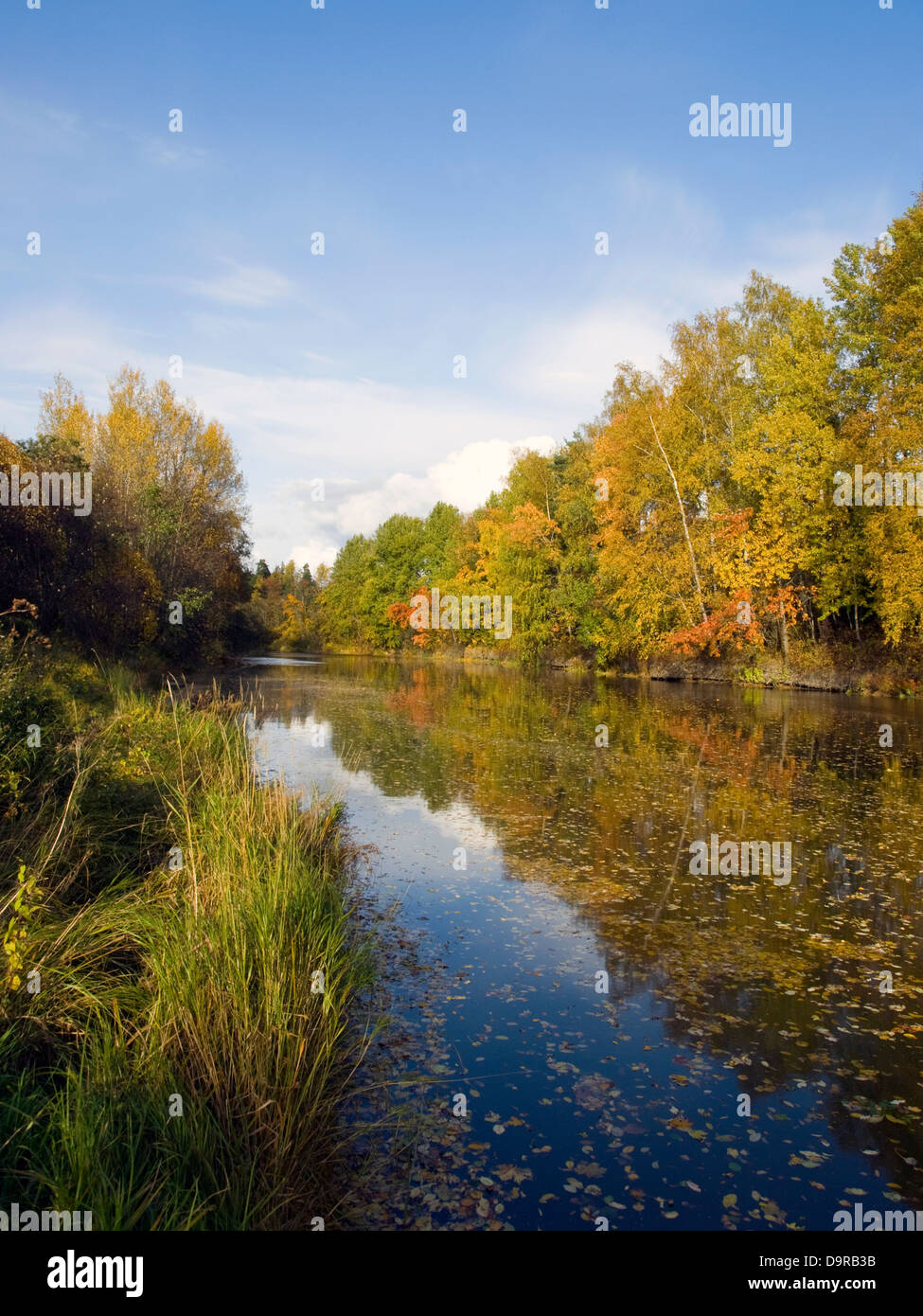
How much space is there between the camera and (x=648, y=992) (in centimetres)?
551

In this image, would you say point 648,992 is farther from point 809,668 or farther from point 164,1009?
point 809,668

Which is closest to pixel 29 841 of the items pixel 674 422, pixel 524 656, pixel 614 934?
pixel 614 934

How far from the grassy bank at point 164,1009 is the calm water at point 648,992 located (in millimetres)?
565

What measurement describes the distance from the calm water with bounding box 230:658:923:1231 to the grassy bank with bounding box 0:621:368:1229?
56 cm

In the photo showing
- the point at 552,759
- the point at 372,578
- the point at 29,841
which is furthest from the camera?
the point at 372,578

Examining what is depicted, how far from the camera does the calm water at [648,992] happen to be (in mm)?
3576

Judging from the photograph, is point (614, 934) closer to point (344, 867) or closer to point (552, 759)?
point (344, 867)

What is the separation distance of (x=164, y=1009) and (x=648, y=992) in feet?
10.5

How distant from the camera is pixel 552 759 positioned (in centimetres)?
1473

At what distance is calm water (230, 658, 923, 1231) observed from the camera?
3576 millimetres

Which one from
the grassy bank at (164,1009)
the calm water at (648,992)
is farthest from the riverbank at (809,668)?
the grassy bank at (164,1009)

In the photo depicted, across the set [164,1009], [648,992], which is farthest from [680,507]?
[164,1009]

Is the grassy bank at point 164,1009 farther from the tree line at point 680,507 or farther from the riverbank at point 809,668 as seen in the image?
the riverbank at point 809,668

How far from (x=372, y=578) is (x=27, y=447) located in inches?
2153
